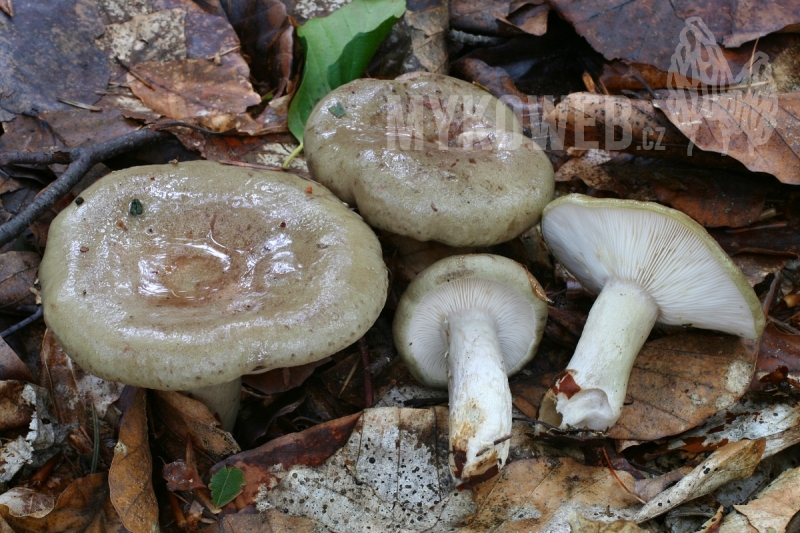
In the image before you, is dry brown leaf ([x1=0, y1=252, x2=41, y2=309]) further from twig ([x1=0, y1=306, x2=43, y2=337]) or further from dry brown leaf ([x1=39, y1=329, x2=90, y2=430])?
dry brown leaf ([x1=39, y1=329, x2=90, y2=430])

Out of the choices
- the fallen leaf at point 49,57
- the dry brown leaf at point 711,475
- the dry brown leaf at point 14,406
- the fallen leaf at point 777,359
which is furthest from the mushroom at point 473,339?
the fallen leaf at point 49,57

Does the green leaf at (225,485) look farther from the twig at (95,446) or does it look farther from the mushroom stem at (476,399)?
the mushroom stem at (476,399)

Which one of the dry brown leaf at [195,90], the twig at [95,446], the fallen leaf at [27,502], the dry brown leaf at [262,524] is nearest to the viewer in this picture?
the fallen leaf at [27,502]

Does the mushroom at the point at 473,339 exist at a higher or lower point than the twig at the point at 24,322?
lower

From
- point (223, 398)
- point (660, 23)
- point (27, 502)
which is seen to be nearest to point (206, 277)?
point (223, 398)

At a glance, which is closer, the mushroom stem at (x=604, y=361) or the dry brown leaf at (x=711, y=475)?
the dry brown leaf at (x=711, y=475)

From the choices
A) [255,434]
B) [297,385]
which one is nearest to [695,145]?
[297,385]

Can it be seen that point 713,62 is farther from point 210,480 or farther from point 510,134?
point 210,480

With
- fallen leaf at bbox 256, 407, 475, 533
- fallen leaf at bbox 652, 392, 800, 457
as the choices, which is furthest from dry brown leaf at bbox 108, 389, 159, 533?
fallen leaf at bbox 652, 392, 800, 457

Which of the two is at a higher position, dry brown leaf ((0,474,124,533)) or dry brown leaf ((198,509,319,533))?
dry brown leaf ((0,474,124,533))
